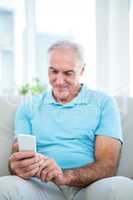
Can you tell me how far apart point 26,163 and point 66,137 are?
1.04 feet

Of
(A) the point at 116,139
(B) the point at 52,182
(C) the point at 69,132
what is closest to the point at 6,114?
(C) the point at 69,132

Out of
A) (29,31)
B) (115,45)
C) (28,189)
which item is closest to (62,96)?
(28,189)

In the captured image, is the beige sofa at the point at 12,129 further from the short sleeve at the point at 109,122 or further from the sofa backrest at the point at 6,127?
the short sleeve at the point at 109,122

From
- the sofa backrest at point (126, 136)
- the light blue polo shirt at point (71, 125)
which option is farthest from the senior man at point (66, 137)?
the sofa backrest at point (126, 136)

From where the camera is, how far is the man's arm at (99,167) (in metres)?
1.52

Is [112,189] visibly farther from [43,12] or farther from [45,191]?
[43,12]

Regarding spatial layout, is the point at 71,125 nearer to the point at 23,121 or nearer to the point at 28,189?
the point at 23,121

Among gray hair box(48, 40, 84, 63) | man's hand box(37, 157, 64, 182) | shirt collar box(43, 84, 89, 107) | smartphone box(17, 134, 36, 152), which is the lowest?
man's hand box(37, 157, 64, 182)

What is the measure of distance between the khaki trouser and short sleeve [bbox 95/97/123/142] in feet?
0.96

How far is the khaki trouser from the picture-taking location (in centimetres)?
126

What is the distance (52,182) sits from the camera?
1571mm

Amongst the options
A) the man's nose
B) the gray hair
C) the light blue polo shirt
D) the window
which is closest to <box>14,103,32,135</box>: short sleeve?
the light blue polo shirt

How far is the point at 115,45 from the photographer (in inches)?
104

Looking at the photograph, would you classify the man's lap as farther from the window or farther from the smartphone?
the window
